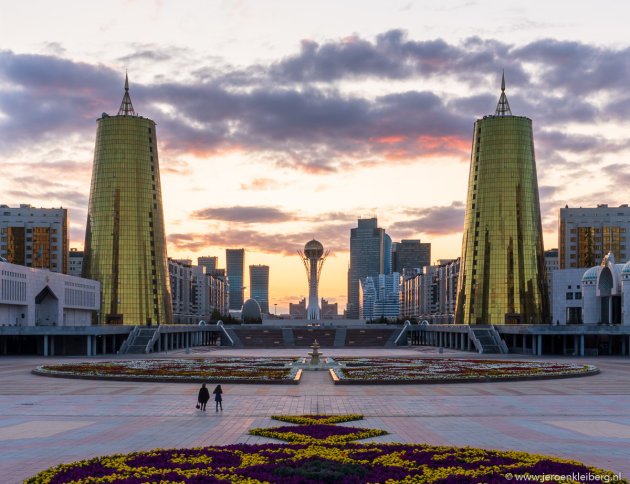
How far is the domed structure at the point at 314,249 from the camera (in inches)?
7574

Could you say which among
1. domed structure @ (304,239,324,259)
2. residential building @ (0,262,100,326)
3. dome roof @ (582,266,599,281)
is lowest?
residential building @ (0,262,100,326)

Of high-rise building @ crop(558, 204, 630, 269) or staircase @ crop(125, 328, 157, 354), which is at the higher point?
high-rise building @ crop(558, 204, 630, 269)

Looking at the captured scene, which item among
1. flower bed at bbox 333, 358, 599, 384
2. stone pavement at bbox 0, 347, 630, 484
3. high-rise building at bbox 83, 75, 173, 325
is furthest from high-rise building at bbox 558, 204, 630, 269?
stone pavement at bbox 0, 347, 630, 484

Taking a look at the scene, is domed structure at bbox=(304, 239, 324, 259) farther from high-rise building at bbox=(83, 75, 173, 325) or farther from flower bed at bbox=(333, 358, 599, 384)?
flower bed at bbox=(333, 358, 599, 384)

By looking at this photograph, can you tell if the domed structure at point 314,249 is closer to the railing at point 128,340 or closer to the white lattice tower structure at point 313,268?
the white lattice tower structure at point 313,268

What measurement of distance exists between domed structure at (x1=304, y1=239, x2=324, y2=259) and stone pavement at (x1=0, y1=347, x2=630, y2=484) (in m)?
146

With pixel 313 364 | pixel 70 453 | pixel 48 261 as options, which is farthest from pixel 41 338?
pixel 48 261

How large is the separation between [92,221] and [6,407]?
338ft

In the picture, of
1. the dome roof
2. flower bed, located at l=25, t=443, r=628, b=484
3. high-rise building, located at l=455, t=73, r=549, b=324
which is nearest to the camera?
flower bed, located at l=25, t=443, r=628, b=484

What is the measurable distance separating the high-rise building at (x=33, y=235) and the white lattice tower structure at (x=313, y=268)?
201 ft

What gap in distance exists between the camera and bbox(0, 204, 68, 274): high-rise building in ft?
576

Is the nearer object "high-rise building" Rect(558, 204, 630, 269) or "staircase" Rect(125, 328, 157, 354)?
"staircase" Rect(125, 328, 157, 354)

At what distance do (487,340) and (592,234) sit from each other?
91.2 meters

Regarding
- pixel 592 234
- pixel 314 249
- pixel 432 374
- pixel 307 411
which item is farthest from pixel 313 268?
pixel 307 411
